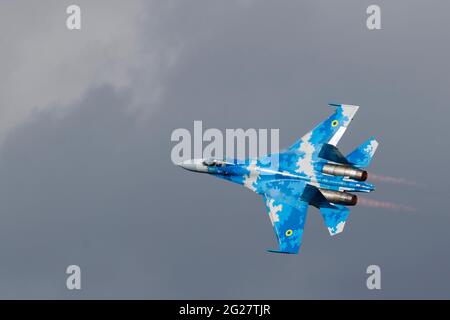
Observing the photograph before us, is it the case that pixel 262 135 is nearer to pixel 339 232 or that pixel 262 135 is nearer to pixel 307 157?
pixel 307 157

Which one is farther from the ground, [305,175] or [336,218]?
[305,175]

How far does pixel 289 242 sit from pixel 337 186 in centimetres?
639

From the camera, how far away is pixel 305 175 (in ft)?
347

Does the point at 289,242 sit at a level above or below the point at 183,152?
below

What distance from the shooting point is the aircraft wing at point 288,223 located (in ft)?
347

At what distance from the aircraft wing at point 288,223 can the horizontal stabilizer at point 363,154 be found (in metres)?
6.00

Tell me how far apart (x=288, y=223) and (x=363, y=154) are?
9064 millimetres

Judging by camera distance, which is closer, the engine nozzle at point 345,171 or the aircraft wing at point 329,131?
the engine nozzle at point 345,171

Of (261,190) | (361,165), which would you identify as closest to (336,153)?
(361,165)

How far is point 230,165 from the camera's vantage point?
358ft

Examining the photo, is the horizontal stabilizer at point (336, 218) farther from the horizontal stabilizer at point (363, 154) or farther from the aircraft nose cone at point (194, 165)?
the aircraft nose cone at point (194, 165)

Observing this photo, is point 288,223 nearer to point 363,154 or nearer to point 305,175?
point 305,175

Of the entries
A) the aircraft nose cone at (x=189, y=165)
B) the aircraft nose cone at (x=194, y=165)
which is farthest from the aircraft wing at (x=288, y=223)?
the aircraft nose cone at (x=189, y=165)

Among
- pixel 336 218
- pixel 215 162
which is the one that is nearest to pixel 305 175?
pixel 336 218
